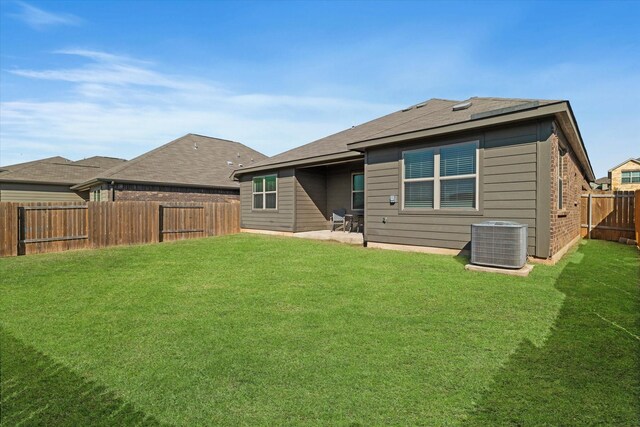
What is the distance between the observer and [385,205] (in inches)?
323

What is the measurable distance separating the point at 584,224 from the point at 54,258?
16293mm

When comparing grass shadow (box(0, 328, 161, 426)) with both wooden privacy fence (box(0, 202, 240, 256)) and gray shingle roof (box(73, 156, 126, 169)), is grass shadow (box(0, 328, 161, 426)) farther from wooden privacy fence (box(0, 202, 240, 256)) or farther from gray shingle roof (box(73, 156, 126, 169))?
gray shingle roof (box(73, 156, 126, 169))

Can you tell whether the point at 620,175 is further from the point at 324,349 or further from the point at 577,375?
the point at 324,349

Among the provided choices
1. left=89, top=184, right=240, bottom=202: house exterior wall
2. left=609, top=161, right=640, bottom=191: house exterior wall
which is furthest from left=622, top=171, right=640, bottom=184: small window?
left=89, top=184, right=240, bottom=202: house exterior wall

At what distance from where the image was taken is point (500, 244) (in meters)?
5.43

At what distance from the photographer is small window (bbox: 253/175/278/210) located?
12672 mm

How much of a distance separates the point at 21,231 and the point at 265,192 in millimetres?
7410

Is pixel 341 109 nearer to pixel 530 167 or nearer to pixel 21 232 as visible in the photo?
pixel 530 167

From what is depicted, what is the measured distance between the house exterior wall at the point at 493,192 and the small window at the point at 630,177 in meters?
37.9

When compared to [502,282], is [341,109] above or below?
above

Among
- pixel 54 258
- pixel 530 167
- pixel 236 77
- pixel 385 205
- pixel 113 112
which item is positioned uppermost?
pixel 236 77

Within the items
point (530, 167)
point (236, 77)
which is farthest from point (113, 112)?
point (530, 167)

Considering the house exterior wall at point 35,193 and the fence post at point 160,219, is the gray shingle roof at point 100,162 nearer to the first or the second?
the house exterior wall at point 35,193

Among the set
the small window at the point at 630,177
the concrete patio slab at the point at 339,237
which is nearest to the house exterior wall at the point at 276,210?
the concrete patio slab at the point at 339,237
